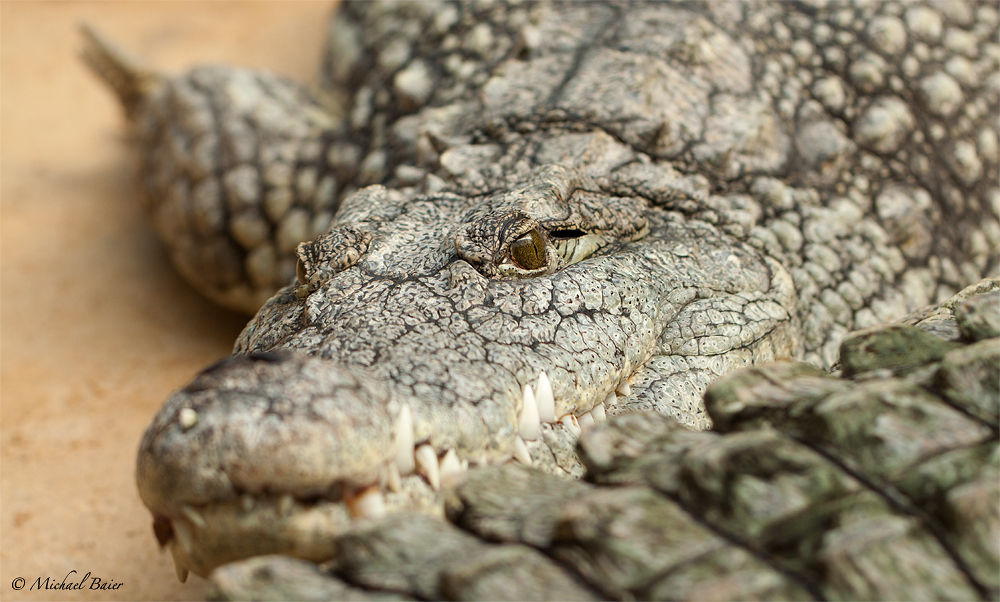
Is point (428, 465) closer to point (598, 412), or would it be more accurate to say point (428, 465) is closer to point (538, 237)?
point (598, 412)

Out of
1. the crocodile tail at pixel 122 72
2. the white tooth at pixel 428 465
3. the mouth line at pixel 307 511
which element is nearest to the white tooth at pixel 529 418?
the mouth line at pixel 307 511

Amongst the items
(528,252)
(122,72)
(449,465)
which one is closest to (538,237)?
(528,252)

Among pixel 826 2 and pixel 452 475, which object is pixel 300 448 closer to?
pixel 452 475

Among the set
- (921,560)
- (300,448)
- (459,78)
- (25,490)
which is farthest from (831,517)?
(25,490)

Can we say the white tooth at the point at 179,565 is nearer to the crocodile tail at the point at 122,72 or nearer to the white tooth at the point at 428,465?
the white tooth at the point at 428,465

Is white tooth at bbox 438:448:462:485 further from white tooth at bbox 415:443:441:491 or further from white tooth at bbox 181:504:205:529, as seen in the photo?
white tooth at bbox 181:504:205:529

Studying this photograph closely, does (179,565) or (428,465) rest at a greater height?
(428,465)

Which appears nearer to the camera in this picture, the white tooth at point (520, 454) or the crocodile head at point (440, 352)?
the crocodile head at point (440, 352)
